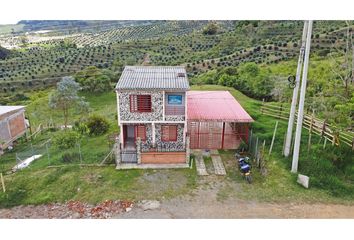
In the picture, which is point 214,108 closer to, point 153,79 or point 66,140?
point 153,79

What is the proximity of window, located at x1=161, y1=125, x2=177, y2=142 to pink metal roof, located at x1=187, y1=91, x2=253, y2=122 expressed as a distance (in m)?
1.06

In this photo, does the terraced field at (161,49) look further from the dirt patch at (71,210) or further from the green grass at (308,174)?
→ the dirt patch at (71,210)

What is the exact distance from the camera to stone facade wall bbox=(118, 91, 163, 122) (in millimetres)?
12406

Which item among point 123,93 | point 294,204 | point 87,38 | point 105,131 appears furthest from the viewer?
point 87,38

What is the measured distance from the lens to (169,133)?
13.3 meters

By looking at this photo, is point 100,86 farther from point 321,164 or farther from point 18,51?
point 321,164

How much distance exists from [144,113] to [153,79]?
1.64 m

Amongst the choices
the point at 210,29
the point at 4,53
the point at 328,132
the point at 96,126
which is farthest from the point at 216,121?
the point at 4,53

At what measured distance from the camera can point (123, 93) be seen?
40.6ft

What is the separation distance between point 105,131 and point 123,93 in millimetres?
5415

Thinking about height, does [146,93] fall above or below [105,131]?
above

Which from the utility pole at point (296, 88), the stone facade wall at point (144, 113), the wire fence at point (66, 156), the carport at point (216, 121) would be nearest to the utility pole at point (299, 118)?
the utility pole at point (296, 88)

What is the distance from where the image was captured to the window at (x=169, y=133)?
43.3 ft

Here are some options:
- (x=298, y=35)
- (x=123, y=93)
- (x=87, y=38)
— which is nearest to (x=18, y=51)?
(x=87, y=38)
